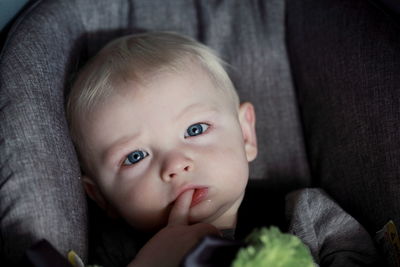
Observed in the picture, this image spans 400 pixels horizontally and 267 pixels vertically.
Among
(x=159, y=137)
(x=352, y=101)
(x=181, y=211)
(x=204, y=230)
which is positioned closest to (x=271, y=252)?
(x=204, y=230)

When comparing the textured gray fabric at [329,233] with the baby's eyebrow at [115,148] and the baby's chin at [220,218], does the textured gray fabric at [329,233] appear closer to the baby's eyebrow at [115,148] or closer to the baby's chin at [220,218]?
the baby's chin at [220,218]

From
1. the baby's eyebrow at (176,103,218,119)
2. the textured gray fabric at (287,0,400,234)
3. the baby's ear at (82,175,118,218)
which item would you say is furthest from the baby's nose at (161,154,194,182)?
the textured gray fabric at (287,0,400,234)

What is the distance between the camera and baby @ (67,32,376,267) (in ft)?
3.77

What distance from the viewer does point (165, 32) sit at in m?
1.45

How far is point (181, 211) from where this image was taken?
43.9 inches

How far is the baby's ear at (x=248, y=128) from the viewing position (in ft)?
4.51

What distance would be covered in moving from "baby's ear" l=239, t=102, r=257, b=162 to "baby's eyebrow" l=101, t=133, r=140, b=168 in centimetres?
32

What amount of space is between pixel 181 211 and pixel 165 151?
13cm

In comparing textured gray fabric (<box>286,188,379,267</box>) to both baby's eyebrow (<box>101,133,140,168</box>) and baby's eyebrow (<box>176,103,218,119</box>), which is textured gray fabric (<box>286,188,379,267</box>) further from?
baby's eyebrow (<box>101,133,140,168</box>)

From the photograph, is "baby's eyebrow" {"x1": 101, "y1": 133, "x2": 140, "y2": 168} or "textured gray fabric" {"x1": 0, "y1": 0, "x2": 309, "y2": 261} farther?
"baby's eyebrow" {"x1": 101, "y1": 133, "x2": 140, "y2": 168}

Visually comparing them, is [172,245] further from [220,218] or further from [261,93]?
[261,93]

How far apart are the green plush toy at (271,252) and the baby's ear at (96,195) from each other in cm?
A: 58

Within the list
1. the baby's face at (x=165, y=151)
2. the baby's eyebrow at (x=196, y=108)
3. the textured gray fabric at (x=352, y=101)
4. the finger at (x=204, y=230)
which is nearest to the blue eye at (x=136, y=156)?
the baby's face at (x=165, y=151)

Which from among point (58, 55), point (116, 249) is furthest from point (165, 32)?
point (116, 249)
